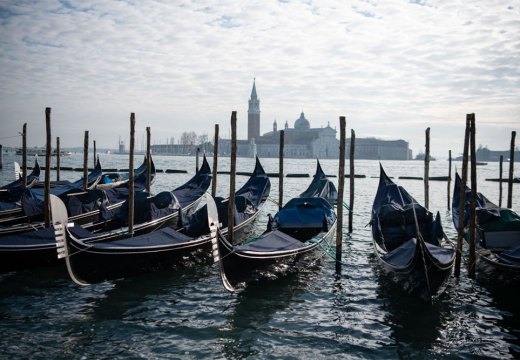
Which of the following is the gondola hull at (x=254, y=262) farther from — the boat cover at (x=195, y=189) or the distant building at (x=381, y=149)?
the distant building at (x=381, y=149)

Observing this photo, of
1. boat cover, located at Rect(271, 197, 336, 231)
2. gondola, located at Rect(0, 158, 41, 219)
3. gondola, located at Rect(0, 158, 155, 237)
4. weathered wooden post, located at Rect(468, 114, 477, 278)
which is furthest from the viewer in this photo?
gondola, located at Rect(0, 158, 41, 219)

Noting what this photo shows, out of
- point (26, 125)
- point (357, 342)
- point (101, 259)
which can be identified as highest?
point (26, 125)

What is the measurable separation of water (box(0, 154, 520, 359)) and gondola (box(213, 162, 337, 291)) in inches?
15.0

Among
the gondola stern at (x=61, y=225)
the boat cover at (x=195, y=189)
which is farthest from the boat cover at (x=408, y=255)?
the boat cover at (x=195, y=189)

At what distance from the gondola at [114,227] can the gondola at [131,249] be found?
1.64 feet

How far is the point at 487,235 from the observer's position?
8.51 m

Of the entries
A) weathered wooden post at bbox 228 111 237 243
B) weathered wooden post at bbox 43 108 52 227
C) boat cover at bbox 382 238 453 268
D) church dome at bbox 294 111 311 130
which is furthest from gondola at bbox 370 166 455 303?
church dome at bbox 294 111 311 130

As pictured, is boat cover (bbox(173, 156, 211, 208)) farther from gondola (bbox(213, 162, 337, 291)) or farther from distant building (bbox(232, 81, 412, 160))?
distant building (bbox(232, 81, 412, 160))

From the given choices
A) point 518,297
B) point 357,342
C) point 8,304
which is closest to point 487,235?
point 518,297

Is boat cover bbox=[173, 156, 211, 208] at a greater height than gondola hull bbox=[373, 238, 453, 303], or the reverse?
boat cover bbox=[173, 156, 211, 208]

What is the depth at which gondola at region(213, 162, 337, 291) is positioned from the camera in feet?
20.7

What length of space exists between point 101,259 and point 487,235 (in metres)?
6.93

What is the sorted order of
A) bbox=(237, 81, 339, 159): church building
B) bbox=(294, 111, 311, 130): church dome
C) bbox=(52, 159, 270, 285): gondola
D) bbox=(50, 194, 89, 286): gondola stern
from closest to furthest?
bbox=(50, 194, 89, 286): gondola stern
bbox=(52, 159, 270, 285): gondola
bbox=(237, 81, 339, 159): church building
bbox=(294, 111, 311, 130): church dome

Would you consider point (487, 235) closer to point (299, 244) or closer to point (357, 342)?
point (299, 244)
